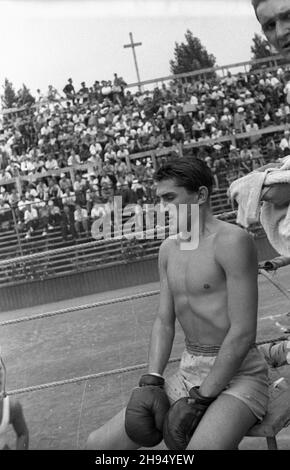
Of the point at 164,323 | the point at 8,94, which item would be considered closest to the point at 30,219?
the point at 164,323

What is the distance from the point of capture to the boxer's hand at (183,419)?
1892mm

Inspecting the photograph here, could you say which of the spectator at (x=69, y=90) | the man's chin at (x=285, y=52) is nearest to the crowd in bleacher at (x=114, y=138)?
the spectator at (x=69, y=90)

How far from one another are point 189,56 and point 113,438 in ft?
165

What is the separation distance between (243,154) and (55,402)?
43.8 feet

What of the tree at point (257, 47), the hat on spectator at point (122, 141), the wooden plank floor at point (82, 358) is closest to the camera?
the wooden plank floor at point (82, 358)

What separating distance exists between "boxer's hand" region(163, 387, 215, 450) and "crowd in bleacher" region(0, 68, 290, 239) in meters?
12.3

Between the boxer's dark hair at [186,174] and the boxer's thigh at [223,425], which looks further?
the boxer's dark hair at [186,174]

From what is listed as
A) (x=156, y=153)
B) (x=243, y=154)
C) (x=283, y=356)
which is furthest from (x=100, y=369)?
(x=156, y=153)

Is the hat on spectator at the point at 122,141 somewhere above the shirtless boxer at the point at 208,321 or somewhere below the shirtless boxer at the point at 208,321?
below

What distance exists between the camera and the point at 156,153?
61.2 feet

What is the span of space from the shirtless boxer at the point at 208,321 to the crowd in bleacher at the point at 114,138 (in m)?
12.0

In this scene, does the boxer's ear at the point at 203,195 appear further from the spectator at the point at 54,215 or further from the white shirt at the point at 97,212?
the spectator at the point at 54,215

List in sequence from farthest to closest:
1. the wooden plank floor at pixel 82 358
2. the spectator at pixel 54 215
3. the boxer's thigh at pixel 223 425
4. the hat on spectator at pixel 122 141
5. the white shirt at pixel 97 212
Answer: the hat on spectator at pixel 122 141, the spectator at pixel 54 215, the white shirt at pixel 97 212, the wooden plank floor at pixel 82 358, the boxer's thigh at pixel 223 425
